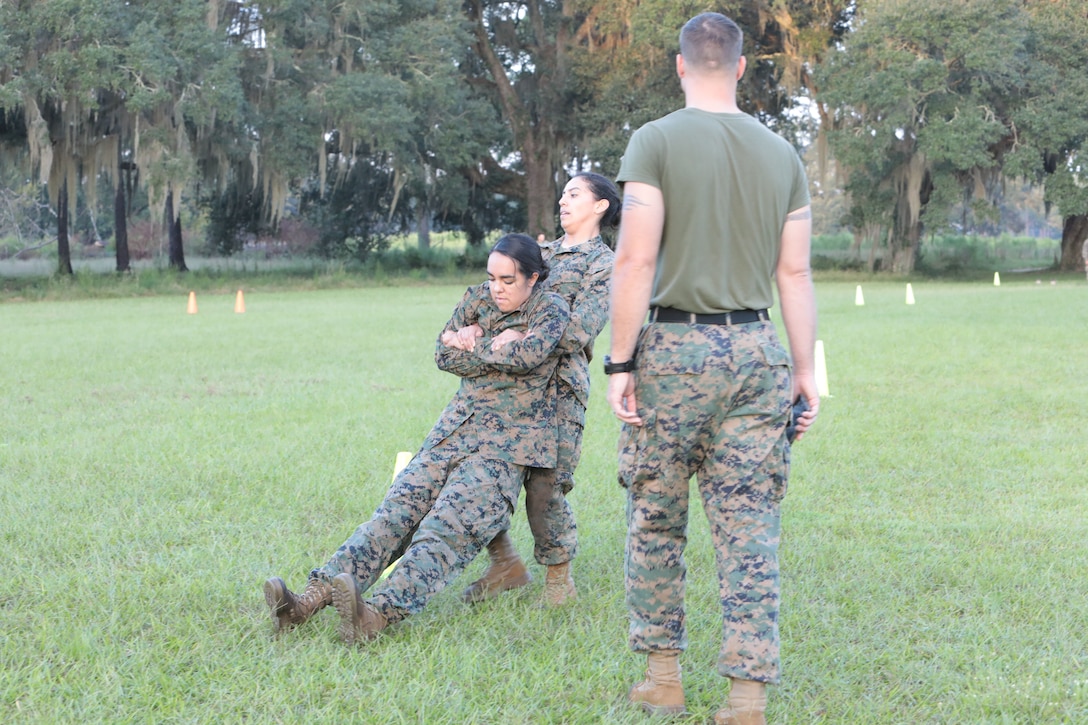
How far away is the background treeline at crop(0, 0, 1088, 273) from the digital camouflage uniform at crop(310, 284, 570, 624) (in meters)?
21.1

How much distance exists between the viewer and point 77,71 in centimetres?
2294

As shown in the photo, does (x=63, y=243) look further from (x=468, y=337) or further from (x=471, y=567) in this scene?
(x=468, y=337)

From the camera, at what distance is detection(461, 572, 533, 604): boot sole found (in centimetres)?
437

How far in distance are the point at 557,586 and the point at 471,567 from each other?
65cm

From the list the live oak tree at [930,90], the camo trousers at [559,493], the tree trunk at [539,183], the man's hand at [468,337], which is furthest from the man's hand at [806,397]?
the tree trunk at [539,183]

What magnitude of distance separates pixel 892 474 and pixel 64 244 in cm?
2622

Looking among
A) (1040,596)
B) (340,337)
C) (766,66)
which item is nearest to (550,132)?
(766,66)

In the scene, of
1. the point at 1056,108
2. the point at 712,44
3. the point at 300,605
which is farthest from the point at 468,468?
the point at 1056,108

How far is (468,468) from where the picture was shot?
4039 mm

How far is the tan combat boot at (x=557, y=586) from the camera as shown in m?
4.32

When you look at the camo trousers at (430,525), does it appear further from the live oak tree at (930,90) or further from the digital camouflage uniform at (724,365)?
the live oak tree at (930,90)

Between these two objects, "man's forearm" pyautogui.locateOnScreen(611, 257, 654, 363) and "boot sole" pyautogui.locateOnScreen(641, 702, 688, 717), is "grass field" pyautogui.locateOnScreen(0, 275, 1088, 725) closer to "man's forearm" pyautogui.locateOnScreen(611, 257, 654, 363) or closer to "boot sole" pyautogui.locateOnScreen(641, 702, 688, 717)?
"boot sole" pyautogui.locateOnScreen(641, 702, 688, 717)

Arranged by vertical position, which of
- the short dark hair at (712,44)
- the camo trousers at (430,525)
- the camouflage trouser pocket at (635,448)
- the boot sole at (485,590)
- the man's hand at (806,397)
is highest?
the short dark hair at (712,44)

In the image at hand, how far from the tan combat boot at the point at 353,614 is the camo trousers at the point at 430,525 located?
0.05 metres
